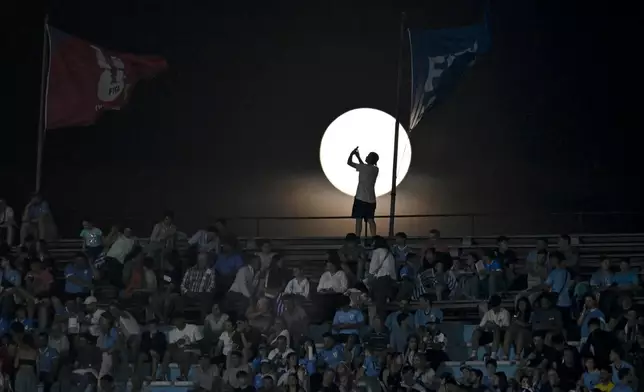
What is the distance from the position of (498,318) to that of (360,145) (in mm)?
6047

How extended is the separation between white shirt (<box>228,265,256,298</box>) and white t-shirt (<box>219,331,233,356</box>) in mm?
859

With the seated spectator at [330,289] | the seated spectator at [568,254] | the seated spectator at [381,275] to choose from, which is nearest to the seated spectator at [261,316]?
the seated spectator at [330,289]

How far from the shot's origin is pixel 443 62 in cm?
2295

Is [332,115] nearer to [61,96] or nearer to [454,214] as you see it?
[454,214]

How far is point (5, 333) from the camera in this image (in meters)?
21.1

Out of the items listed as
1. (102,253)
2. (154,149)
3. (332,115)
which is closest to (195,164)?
(154,149)

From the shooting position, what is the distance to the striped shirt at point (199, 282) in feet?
69.5

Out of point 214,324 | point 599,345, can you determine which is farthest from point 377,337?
point 599,345

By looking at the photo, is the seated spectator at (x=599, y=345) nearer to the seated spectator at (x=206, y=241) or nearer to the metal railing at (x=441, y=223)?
the seated spectator at (x=206, y=241)

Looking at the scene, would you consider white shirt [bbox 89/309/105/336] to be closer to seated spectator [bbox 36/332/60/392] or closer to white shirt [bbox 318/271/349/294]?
seated spectator [bbox 36/332/60/392]

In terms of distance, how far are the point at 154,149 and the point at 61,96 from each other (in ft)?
8.35

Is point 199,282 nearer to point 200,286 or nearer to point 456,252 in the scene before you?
point 200,286

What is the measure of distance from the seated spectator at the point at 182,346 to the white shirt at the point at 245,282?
752 mm

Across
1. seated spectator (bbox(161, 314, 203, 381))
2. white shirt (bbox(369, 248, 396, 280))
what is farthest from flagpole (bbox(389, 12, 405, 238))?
seated spectator (bbox(161, 314, 203, 381))
